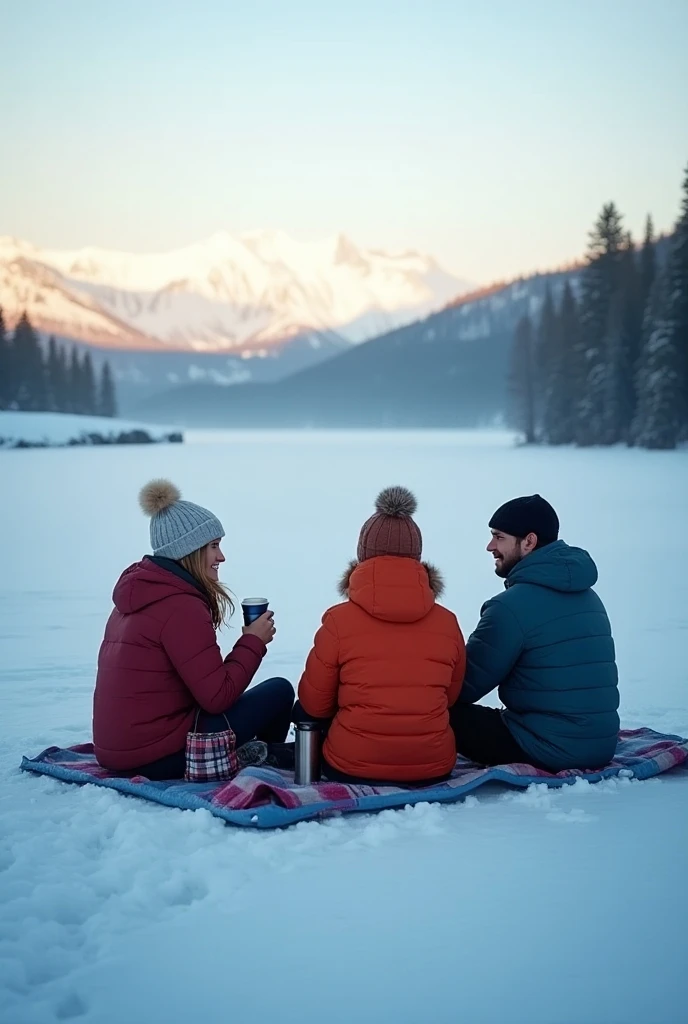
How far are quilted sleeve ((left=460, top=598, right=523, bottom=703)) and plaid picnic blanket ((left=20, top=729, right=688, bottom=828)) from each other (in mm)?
367

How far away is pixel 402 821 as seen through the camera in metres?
3.76

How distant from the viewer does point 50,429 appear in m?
66.0

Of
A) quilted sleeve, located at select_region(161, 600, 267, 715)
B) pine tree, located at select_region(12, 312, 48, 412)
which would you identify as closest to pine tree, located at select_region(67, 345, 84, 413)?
pine tree, located at select_region(12, 312, 48, 412)

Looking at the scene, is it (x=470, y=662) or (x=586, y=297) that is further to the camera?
(x=586, y=297)

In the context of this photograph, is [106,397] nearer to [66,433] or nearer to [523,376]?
[66,433]

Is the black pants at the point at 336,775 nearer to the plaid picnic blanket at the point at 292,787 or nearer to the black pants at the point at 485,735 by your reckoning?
the plaid picnic blanket at the point at 292,787

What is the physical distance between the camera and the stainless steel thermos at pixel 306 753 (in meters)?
4.06

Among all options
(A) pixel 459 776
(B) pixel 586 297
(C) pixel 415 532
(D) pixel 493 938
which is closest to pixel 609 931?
(D) pixel 493 938

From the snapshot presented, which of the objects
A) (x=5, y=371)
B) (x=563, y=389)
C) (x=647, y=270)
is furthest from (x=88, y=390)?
(x=647, y=270)

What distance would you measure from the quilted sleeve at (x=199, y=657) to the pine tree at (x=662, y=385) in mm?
44273

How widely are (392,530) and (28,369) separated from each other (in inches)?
3436

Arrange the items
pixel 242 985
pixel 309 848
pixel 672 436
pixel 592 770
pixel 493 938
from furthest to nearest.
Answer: pixel 672 436 → pixel 592 770 → pixel 309 848 → pixel 493 938 → pixel 242 985

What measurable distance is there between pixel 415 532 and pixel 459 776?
44.6 inches

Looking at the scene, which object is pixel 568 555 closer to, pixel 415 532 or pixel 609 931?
pixel 415 532
